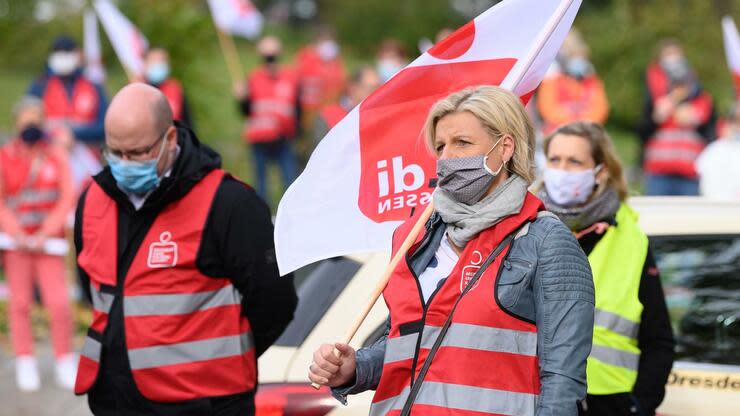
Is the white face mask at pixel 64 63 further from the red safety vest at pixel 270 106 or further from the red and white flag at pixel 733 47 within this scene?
the red and white flag at pixel 733 47

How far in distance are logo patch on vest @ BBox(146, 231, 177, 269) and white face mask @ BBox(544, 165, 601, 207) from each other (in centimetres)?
146

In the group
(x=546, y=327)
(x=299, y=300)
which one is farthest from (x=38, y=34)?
(x=546, y=327)

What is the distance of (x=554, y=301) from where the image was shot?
10.3 feet

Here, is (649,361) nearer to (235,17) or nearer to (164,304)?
(164,304)

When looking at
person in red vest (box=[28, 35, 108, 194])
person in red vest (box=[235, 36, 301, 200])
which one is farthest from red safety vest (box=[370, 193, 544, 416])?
person in red vest (box=[235, 36, 301, 200])

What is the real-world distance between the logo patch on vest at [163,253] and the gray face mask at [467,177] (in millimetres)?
1337

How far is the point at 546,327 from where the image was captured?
124 inches

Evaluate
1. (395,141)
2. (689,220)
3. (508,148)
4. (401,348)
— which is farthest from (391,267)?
(689,220)

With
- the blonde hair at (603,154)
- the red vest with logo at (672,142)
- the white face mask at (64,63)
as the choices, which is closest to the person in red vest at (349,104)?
the white face mask at (64,63)

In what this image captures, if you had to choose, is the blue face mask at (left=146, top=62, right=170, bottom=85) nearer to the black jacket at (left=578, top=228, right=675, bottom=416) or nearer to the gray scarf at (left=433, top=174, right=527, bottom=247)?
the black jacket at (left=578, top=228, right=675, bottom=416)

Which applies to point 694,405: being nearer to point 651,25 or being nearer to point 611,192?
point 611,192

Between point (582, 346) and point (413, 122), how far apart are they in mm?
1241

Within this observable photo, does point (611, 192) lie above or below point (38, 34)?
below

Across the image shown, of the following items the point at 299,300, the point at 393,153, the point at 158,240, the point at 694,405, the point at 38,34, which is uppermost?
the point at 38,34
